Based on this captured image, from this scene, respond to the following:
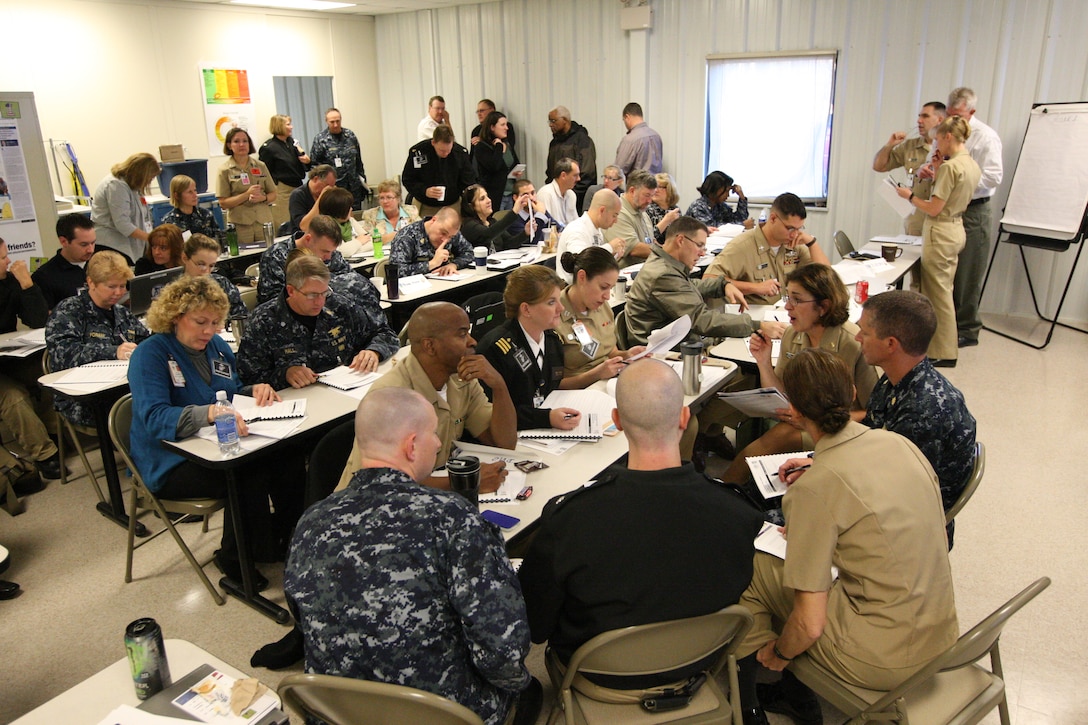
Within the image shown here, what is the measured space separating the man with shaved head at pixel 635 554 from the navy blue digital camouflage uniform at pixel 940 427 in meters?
1.04

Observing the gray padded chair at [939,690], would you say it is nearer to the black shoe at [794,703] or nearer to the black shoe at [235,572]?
the black shoe at [794,703]

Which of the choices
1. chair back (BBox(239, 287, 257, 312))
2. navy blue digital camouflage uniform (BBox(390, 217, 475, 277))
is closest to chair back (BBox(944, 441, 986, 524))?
navy blue digital camouflage uniform (BBox(390, 217, 475, 277))

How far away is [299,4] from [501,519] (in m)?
8.93

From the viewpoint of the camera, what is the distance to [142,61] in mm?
8352

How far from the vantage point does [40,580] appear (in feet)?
11.8

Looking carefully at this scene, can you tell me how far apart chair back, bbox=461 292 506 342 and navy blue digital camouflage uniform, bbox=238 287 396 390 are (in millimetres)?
563

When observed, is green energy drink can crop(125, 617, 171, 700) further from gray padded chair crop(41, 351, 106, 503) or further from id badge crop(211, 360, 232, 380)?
gray padded chair crop(41, 351, 106, 503)

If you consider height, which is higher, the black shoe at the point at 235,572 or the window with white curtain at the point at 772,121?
the window with white curtain at the point at 772,121

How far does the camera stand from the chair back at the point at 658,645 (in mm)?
1837

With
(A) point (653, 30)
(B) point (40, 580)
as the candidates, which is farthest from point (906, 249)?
(B) point (40, 580)

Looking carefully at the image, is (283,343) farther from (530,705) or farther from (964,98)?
(964,98)

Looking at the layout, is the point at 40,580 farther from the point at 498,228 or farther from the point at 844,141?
the point at 844,141

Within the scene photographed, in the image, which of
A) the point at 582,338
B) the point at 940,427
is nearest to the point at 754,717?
the point at 940,427

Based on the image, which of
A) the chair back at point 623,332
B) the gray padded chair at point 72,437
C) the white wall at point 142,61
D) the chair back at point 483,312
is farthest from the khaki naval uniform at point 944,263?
the white wall at point 142,61
